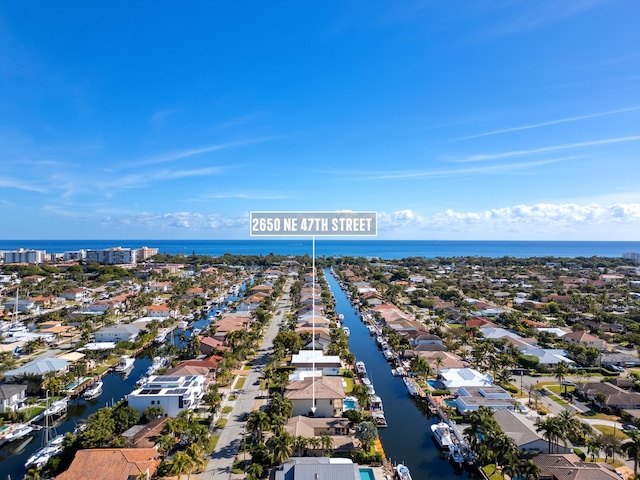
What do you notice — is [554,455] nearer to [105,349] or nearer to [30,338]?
[105,349]

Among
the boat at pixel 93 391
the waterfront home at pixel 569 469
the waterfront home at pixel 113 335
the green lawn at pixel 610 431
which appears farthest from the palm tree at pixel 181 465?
the waterfront home at pixel 113 335

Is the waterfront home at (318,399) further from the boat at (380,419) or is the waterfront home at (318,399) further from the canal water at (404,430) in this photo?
the canal water at (404,430)

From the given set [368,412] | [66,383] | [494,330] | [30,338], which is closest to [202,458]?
[368,412]

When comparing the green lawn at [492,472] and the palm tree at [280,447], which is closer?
the palm tree at [280,447]

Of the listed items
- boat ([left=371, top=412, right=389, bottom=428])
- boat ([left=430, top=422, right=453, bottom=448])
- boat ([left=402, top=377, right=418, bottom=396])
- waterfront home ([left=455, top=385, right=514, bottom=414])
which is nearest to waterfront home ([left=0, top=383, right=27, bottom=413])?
boat ([left=371, top=412, right=389, bottom=428])

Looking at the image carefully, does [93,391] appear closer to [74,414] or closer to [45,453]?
[74,414]

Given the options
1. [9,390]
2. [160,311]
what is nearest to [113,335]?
[160,311]
